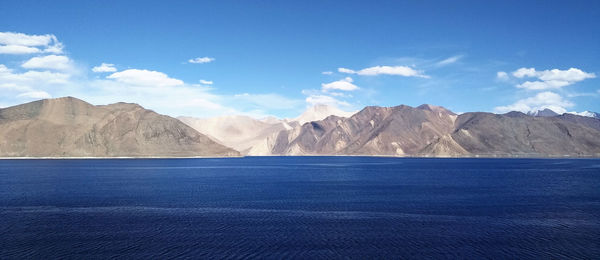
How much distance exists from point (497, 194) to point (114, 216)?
7204 centimetres

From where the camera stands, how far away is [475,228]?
182 feet

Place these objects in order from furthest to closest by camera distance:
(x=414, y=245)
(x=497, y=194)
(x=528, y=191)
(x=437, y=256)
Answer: (x=528, y=191)
(x=497, y=194)
(x=414, y=245)
(x=437, y=256)

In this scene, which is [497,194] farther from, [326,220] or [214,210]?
[214,210]

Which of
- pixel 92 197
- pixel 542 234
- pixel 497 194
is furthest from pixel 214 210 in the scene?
pixel 497 194

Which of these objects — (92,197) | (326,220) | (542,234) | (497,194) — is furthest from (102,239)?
(497,194)

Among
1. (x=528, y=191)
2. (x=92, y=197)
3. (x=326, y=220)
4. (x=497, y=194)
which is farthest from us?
(x=528, y=191)

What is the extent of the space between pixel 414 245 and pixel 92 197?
6375 cm

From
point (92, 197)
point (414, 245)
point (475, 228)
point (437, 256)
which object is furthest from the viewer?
point (92, 197)

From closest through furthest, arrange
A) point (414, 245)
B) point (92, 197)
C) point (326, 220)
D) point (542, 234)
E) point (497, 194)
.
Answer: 1. point (414, 245)
2. point (542, 234)
3. point (326, 220)
4. point (92, 197)
5. point (497, 194)

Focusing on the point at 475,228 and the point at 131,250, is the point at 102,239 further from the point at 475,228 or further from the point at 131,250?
the point at 475,228

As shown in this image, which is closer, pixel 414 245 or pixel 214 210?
pixel 414 245

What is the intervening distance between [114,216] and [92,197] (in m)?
25.3

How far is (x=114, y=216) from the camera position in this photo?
64.1 m

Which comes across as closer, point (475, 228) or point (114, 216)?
point (475, 228)
